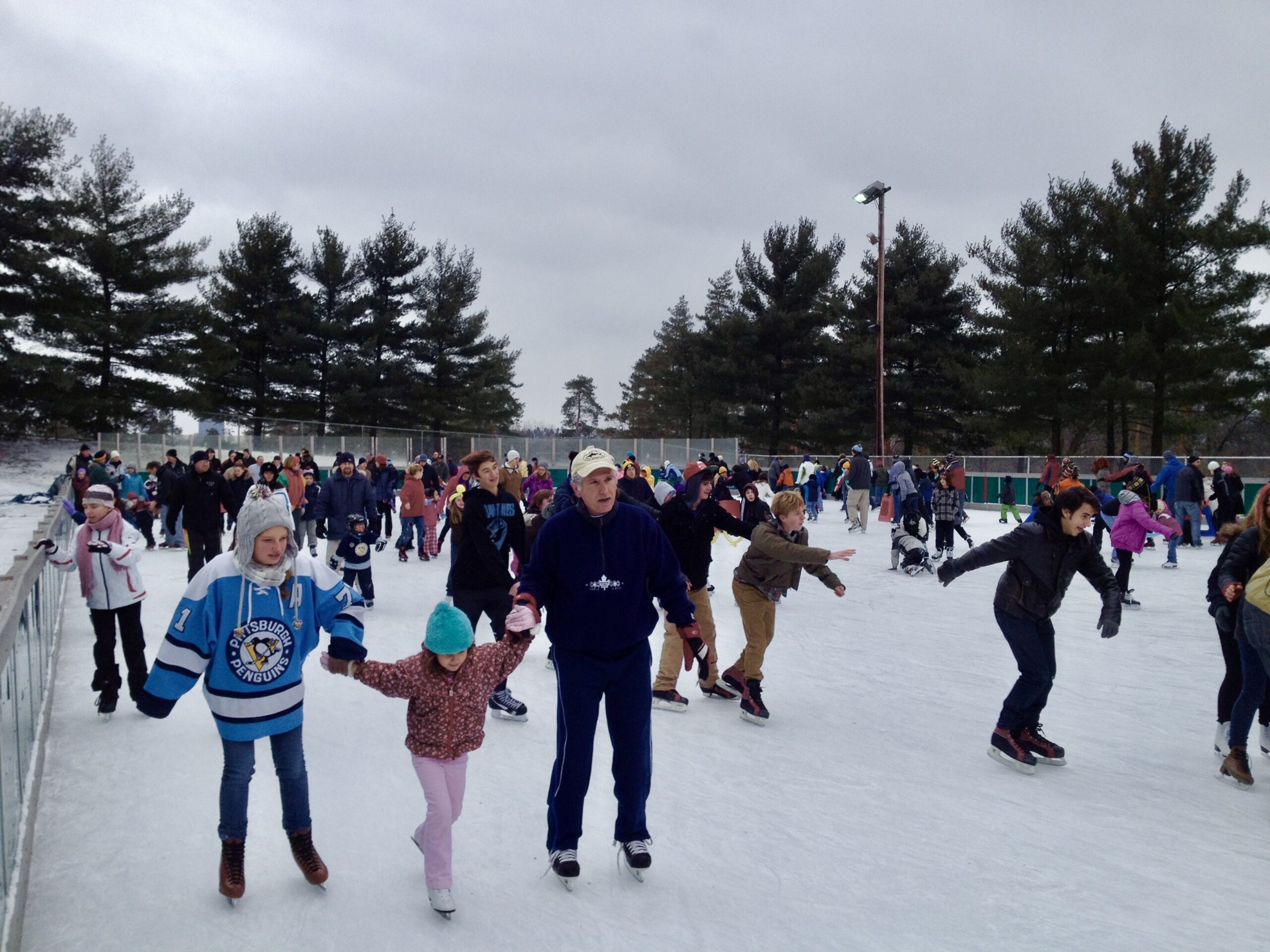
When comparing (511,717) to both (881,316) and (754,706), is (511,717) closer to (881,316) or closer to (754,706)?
(754,706)

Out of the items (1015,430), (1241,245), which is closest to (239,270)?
(1015,430)

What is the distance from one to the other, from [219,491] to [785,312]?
1375 inches

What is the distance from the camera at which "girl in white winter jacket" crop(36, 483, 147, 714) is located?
552 centimetres

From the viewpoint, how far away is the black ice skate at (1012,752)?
519 cm

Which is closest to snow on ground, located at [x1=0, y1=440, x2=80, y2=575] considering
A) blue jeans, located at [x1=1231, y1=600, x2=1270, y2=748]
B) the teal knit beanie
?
the teal knit beanie

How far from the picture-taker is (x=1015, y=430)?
110ft

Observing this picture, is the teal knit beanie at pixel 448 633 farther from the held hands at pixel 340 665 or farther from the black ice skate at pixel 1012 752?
the black ice skate at pixel 1012 752

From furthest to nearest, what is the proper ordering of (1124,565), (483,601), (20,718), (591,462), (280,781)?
(1124,565), (483,601), (20,718), (591,462), (280,781)

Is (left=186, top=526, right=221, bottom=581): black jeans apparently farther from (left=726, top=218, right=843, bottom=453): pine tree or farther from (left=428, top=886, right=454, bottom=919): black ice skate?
(left=726, top=218, right=843, bottom=453): pine tree

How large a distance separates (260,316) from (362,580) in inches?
1258

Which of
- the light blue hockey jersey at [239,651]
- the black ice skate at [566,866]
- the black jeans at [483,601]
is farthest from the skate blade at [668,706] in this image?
the light blue hockey jersey at [239,651]

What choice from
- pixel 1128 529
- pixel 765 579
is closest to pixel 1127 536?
pixel 1128 529

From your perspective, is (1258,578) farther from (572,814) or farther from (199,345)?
(199,345)

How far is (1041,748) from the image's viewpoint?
5320 mm
